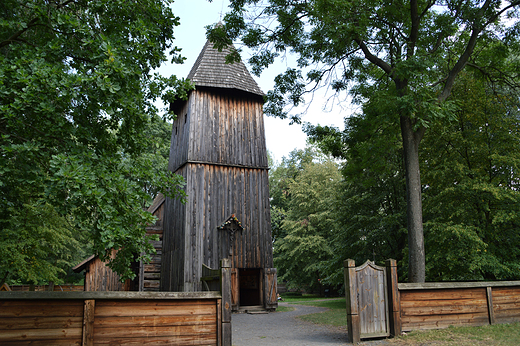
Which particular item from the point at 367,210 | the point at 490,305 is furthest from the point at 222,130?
the point at 490,305

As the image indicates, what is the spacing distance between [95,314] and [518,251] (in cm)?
1256

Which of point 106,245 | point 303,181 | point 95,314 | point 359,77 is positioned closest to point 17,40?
point 106,245

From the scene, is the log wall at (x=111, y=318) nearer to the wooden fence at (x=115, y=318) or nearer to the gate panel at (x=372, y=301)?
the wooden fence at (x=115, y=318)

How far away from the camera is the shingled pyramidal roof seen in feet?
59.7

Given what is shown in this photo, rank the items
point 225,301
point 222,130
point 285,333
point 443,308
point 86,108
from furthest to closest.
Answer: point 222,130 → point 285,333 → point 443,308 → point 225,301 → point 86,108

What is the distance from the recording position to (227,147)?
18000 millimetres

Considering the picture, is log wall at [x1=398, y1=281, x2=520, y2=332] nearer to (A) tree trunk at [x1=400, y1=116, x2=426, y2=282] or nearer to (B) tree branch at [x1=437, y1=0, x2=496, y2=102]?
(A) tree trunk at [x1=400, y1=116, x2=426, y2=282]

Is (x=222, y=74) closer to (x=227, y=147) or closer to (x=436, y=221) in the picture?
(x=227, y=147)

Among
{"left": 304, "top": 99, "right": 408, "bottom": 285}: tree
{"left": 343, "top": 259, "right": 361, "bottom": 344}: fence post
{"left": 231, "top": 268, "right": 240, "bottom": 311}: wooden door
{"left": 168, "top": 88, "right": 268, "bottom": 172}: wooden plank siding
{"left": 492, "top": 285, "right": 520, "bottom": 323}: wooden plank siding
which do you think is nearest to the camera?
{"left": 343, "top": 259, "right": 361, "bottom": 344}: fence post

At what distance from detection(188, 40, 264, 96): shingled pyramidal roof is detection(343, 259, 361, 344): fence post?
1211cm

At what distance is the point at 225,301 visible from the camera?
7730 millimetres

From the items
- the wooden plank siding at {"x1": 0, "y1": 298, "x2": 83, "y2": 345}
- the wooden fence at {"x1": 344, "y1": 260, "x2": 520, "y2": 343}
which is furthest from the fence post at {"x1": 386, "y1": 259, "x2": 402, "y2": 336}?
the wooden plank siding at {"x1": 0, "y1": 298, "x2": 83, "y2": 345}

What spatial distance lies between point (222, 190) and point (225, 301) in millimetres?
9908

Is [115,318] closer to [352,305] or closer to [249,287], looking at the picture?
[352,305]
